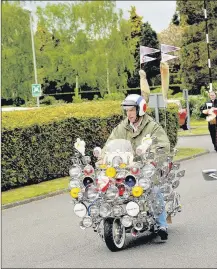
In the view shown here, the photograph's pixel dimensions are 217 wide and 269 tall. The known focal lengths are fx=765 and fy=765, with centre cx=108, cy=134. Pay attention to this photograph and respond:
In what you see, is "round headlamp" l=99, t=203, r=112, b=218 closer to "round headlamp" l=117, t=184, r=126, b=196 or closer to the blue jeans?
"round headlamp" l=117, t=184, r=126, b=196

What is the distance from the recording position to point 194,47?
51625mm

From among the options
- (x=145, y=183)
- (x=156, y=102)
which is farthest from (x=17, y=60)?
(x=145, y=183)

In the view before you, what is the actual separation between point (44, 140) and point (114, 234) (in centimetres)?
861

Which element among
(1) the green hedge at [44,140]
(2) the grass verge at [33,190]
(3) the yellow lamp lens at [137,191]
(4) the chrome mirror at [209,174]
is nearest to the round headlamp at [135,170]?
(3) the yellow lamp lens at [137,191]

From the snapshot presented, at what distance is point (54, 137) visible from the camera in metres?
17.1

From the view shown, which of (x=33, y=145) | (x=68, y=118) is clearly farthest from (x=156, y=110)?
(x=33, y=145)

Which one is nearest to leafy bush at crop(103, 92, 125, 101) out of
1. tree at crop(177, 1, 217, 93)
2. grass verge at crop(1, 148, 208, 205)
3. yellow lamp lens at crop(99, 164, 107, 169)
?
tree at crop(177, 1, 217, 93)

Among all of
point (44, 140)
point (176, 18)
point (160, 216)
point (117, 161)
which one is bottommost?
point (160, 216)

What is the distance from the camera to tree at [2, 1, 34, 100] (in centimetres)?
4750

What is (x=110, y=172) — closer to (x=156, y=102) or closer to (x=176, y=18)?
(x=156, y=102)

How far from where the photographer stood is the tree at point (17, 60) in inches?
1870

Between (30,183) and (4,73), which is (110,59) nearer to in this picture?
(30,183)

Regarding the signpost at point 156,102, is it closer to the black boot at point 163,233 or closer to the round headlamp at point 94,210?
the black boot at point 163,233

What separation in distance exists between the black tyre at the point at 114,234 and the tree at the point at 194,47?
4191 cm
